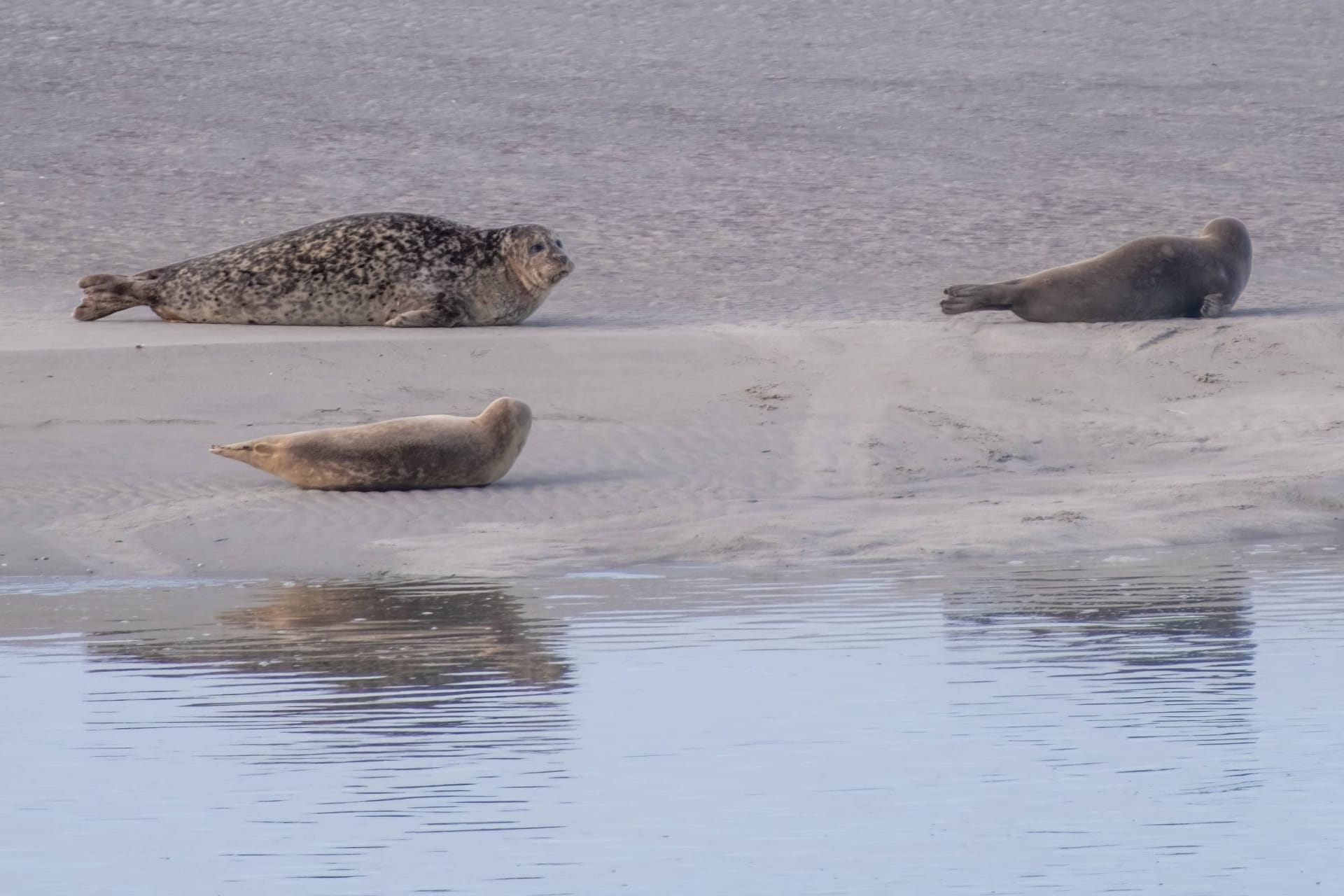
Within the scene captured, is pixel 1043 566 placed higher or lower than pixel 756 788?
lower

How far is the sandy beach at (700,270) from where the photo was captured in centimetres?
692

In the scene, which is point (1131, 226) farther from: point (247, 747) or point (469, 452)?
point (247, 747)

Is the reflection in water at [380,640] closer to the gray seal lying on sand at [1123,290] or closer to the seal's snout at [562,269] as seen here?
the seal's snout at [562,269]

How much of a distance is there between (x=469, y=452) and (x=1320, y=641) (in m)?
3.11

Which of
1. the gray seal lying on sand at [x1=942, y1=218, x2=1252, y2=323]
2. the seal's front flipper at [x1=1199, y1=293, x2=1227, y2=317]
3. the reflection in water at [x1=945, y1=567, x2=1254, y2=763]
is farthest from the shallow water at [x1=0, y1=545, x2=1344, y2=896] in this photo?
the seal's front flipper at [x1=1199, y1=293, x2=1227, y2=317]

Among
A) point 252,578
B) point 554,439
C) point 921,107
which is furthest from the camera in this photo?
point 921,107

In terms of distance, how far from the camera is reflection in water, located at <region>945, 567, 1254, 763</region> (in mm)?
4180

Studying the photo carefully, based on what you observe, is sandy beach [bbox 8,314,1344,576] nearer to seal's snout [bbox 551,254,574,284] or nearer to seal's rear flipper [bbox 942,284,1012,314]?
seal's rear flipper [bbox 942,284,1012,314]

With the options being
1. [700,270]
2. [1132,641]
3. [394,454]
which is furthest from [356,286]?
[1132,641]

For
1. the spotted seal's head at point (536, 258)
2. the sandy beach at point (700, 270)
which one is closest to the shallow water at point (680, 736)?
the sandy beach at point (700, 270)

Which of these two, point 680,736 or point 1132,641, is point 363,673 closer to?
point 680,736

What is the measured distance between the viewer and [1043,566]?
6160 mm

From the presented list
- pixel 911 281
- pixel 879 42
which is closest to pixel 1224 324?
pixel 911 281

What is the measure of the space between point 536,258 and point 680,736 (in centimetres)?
663
